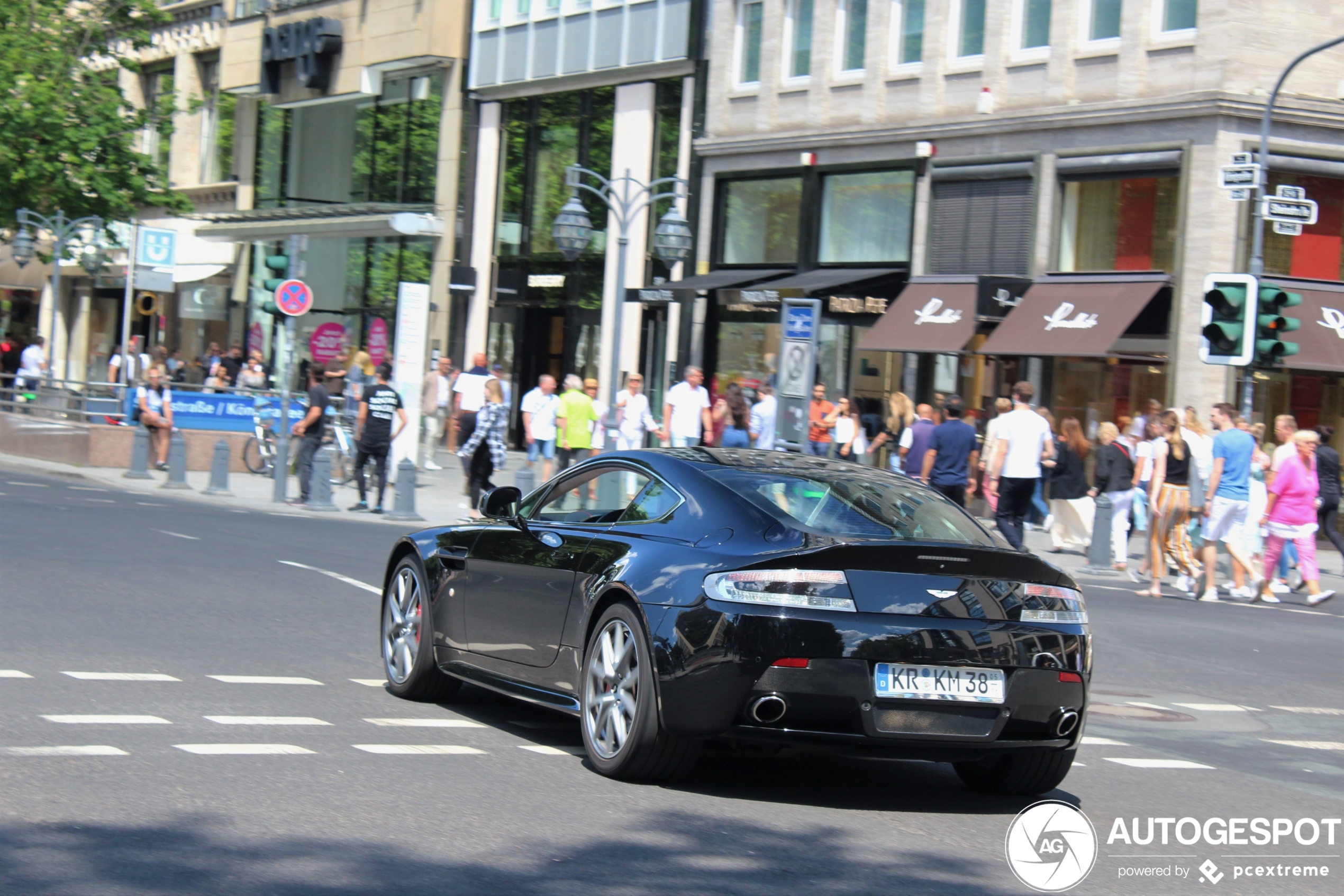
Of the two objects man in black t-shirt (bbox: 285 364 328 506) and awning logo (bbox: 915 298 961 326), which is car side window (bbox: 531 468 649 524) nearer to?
man in black t-shirt (bbox: 285 364 328 506)

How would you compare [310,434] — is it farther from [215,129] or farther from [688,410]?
[215,129]

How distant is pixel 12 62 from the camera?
3784 centimetres

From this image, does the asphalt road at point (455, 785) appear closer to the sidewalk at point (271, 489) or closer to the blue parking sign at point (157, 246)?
the sidewalk at point (271, 489)

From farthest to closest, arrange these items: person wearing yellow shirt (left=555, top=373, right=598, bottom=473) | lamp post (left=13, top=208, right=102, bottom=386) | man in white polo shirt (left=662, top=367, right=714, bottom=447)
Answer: lamp post (left=13, top=208, right=102, bottom=386), man in white polo shirt (left=662, top=367, right=714, bottom=447), person wearing yellow shirt (left=555, top=373, right=598, bottom=473)

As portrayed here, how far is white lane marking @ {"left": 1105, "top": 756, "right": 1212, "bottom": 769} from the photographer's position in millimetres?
8048

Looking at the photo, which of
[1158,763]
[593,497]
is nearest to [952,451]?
[1158,763]

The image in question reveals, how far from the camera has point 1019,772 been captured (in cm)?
697

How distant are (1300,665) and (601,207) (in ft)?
82.5

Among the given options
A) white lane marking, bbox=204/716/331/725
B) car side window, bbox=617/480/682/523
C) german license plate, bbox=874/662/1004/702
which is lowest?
white lane marking, bbox=204/716/331/725

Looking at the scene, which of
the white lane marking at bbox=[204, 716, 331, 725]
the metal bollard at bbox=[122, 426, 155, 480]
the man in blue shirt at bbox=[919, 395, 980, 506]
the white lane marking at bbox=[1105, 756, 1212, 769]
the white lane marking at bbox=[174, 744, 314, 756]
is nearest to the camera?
the white lane marking at bbox=[174, 744, 314, 756]

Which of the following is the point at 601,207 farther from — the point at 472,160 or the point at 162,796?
the point at 162,796

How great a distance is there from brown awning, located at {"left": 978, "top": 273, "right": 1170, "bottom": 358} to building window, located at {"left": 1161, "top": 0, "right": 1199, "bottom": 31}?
3.47m

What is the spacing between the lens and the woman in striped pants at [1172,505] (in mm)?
17312

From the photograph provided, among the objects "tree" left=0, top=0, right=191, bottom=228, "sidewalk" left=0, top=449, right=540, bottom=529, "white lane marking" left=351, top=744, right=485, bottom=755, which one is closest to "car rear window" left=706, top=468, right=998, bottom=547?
"white lane marking" left=351, top=744, right=485, bottom=755
